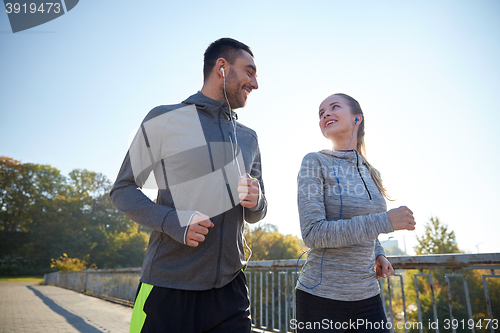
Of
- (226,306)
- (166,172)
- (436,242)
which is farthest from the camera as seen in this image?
(436,242)

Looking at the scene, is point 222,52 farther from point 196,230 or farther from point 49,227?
point 49,227

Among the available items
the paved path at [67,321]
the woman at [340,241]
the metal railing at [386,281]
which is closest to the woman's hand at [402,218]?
the woman at [340,241]

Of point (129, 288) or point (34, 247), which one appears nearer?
point (129, 288)

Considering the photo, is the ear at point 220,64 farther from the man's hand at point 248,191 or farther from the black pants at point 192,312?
the black pants at point 192,312

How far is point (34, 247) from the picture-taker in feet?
153

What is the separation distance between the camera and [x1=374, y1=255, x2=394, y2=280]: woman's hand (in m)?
1.81

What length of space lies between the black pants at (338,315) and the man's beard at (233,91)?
117 centimetres

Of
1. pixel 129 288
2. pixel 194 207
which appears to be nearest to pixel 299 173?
pixel 194 207

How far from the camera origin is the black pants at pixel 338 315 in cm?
157

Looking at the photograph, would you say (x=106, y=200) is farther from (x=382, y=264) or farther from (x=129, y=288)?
(x=382, y=264)

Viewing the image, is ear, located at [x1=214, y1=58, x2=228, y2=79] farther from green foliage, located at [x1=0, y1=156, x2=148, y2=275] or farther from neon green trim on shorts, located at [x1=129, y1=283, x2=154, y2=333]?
green foliage, located at [x1=0, y1=156, x2=148, y2=275]

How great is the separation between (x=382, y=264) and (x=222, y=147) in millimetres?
1193

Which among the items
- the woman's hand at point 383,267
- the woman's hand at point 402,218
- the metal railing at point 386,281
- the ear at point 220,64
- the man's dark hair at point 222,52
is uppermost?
the man's dark hair at point 222,52

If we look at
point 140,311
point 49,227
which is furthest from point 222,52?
point 49,227
